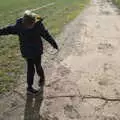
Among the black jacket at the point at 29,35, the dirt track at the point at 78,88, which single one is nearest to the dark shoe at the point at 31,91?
the dirt track at the point at 78,88

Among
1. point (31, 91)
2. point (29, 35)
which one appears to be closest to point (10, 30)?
point (29, 35)

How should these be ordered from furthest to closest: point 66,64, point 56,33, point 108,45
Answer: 1. point 56,33
2. point 108,45
3. point 66,64

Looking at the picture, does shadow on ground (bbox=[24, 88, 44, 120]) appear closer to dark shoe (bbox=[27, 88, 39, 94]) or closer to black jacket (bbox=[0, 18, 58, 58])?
dark shoe (bbox=[27, 88, 39, 94])

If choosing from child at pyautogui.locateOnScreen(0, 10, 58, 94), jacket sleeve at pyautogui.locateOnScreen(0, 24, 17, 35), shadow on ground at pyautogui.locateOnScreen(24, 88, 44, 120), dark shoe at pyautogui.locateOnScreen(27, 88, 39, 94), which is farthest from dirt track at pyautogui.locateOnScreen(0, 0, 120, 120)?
jacket sleeve at pyautogui.locateOnScreen(0, 24, 17, 35)

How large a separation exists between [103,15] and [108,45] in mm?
7063

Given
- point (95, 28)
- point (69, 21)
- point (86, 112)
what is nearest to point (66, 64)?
point (86, 112)

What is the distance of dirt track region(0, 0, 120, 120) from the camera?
506 centimetres

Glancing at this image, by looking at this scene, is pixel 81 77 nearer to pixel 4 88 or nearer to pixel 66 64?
pixel 66 64

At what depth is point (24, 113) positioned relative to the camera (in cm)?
510

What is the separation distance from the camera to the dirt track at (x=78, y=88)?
5.06 metres

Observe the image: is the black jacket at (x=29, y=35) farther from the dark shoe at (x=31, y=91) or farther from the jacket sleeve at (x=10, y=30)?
the dark shoe at (x=31, y=91)

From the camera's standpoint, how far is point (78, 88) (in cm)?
603

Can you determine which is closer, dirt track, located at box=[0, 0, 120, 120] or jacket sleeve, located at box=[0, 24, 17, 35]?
dirt track, located at box=[0, 0, 120, 120]

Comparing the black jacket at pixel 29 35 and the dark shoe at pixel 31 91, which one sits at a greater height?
the black jacket at pixel 29 35
